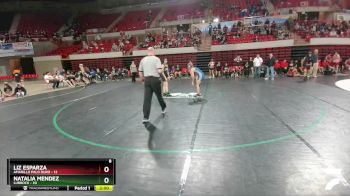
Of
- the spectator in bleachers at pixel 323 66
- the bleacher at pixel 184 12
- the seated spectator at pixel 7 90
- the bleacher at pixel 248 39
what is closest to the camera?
the seated spectator at pixel 7 90

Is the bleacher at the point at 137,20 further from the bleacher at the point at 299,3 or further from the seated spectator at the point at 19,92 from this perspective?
the seated spectator at the point at 19,92

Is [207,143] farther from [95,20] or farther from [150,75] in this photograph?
[95,20]

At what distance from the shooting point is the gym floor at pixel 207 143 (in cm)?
365

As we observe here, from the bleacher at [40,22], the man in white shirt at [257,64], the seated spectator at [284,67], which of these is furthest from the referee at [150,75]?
the bleacher at [40,22]

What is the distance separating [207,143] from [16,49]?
23013 millimetres

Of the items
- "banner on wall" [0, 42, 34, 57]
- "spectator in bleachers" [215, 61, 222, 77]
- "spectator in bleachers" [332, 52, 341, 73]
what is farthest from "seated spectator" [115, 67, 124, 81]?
"spectator in bleachers" [332, 52, 341, 73]

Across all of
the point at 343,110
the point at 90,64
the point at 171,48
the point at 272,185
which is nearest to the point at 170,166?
the point at 272,185

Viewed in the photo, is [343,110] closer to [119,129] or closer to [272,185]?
[272,185]

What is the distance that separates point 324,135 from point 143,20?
2559 centimetres

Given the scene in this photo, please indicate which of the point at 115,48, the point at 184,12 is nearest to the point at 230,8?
the point at 184,12

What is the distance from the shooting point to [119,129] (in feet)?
21.1
